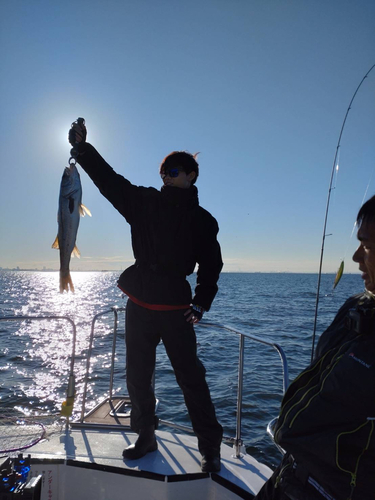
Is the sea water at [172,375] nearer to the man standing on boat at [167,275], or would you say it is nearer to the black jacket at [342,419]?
the man standing on boat at [167,275]

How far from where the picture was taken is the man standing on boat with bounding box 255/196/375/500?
1084 millimetres

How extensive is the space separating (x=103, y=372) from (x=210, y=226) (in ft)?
25.7

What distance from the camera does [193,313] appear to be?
258 centimetres

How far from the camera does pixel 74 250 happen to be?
120 inches

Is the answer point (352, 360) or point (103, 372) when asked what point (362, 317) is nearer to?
point (352, 360)

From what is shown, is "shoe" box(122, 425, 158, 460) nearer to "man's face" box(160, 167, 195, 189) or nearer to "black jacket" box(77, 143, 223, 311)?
"black jacket" box(77, 143, 223, 311)

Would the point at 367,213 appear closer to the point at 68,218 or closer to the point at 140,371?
the point at 140,371

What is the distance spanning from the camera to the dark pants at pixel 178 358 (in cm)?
253

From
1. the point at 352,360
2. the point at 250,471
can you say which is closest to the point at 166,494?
the point at 250,471

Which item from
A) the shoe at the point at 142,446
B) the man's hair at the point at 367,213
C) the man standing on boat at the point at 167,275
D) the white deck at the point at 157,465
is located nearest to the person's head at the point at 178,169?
the man standing on boat at the point at 167,275

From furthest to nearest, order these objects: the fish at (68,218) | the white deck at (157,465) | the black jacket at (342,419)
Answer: the fish at (68,218) → the white deck at (157,465) → the black jacket at (342,419)

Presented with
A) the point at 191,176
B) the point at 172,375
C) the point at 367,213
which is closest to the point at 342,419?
the point at 367,213

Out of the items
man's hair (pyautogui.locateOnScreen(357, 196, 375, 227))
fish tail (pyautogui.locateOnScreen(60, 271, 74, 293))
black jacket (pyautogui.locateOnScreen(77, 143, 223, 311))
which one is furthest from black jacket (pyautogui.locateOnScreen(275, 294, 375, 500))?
fish tail (pyautogui.locateOnScreen(60, 271, 74, 293))

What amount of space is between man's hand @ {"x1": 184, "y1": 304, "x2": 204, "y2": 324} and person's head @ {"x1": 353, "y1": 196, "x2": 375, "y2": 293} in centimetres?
143
